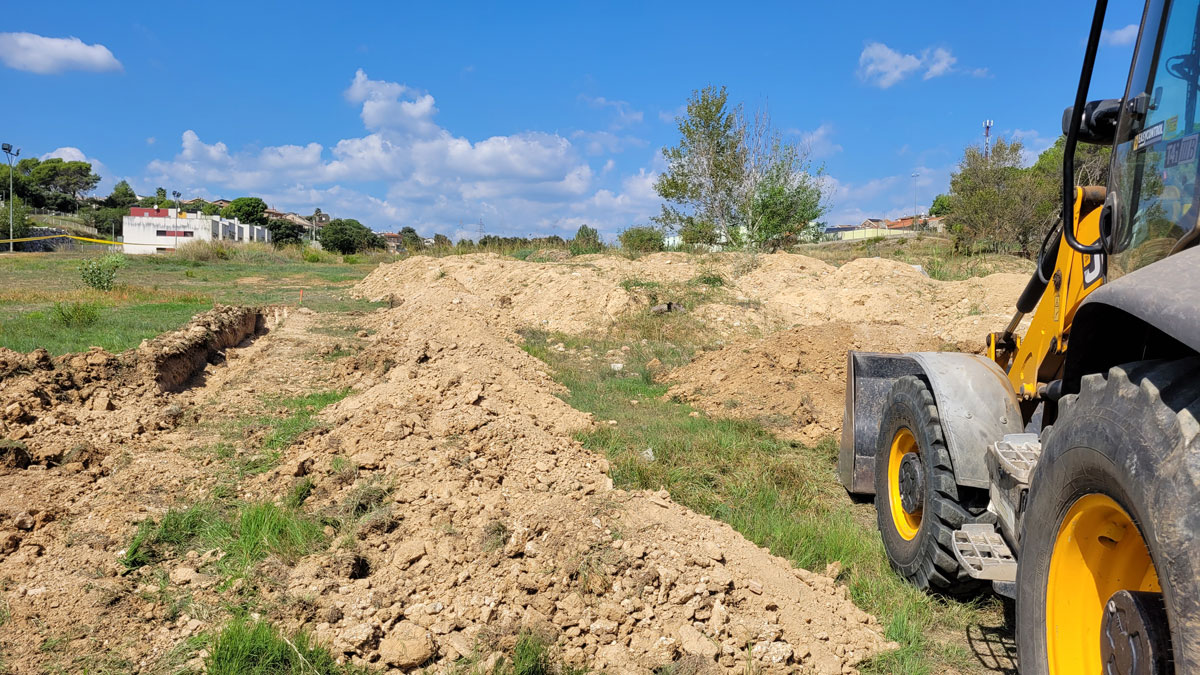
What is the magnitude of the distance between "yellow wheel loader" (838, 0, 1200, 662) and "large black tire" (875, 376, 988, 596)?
10 millimetres

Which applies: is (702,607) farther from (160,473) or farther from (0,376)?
(0,376)

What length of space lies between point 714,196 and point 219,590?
20348mm

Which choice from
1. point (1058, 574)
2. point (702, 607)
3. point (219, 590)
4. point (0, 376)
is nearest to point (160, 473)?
point (219, 590)

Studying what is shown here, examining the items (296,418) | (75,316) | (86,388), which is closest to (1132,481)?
(296,418)

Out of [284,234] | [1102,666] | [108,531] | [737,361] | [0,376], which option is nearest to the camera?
[1102,666]

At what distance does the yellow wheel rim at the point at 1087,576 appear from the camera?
2.20 m

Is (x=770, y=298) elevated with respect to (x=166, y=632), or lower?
elevated

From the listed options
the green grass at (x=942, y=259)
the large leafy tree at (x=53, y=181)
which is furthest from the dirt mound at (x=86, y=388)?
the large leafy tree at (x=53, y=181)

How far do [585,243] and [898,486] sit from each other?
25.6 meters

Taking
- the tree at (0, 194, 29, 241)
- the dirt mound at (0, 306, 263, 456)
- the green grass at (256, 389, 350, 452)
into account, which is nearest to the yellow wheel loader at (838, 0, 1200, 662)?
the green grass at (256, 389, 350, 452)

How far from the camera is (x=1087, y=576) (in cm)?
233

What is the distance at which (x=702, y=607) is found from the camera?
3725mm

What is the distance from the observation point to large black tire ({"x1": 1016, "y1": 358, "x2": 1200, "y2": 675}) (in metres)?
1.72

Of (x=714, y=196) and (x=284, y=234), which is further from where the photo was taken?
(x=284, y=234)
